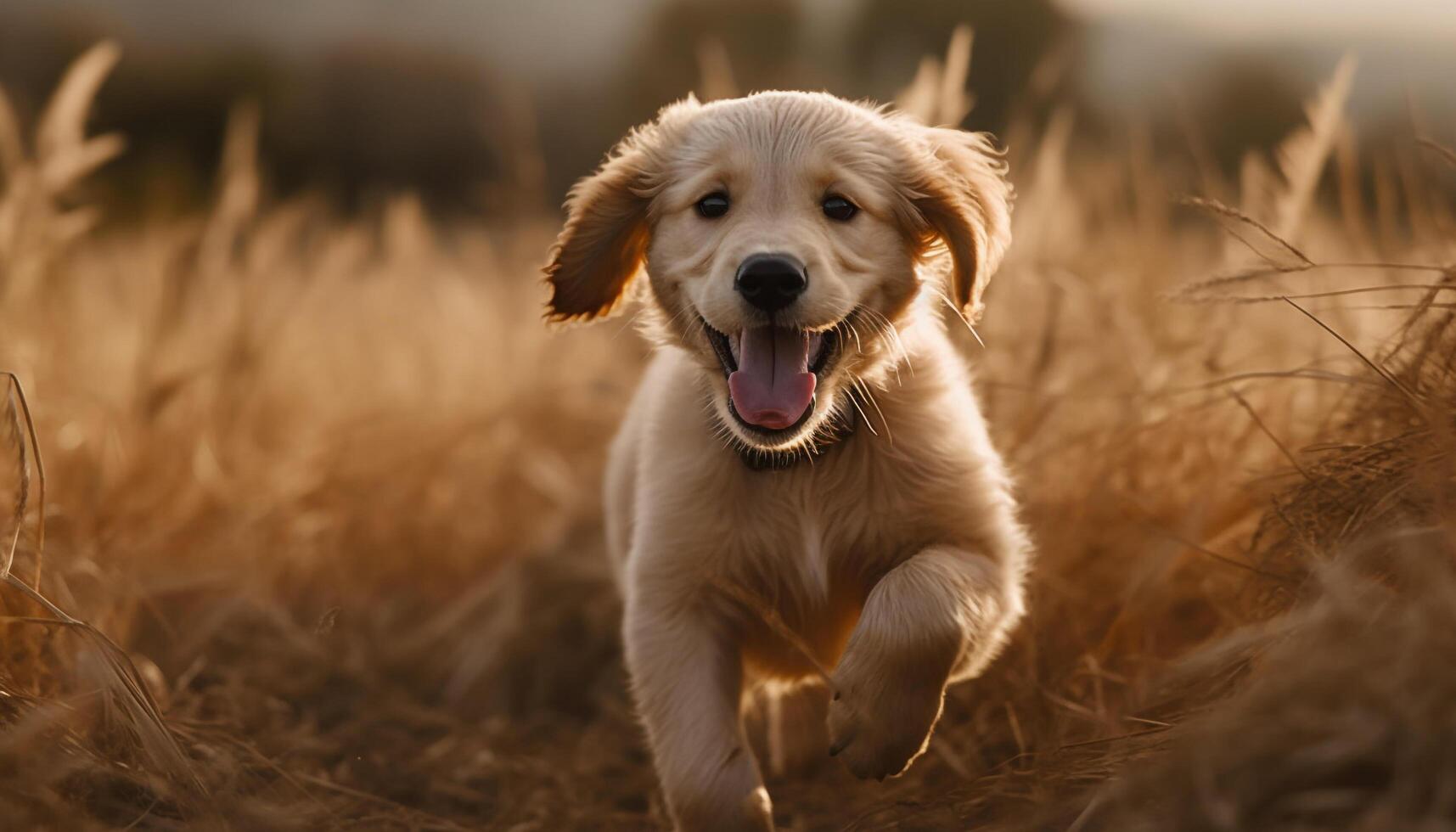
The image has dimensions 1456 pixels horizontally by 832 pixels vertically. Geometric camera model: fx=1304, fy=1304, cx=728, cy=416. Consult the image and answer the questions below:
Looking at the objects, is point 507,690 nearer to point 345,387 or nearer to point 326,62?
point 345,387

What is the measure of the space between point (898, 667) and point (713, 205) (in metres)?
1.09

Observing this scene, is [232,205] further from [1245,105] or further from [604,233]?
[1245,105]

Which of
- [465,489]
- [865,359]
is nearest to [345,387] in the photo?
[465,489]

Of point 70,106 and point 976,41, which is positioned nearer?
point 70,106

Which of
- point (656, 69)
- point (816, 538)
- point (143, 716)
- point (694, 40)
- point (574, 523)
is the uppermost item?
point (694, 40)

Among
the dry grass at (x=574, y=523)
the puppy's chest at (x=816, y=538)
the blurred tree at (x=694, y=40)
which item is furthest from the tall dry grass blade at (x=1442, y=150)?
the blurred tree at (x=694, y=40)

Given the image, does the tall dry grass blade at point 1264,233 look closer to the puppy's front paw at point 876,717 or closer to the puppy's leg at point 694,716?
the puppy's front paw at point 876,717

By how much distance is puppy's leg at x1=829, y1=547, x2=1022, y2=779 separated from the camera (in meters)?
2.52

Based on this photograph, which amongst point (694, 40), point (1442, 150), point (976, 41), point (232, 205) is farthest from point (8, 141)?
point (694, 40)

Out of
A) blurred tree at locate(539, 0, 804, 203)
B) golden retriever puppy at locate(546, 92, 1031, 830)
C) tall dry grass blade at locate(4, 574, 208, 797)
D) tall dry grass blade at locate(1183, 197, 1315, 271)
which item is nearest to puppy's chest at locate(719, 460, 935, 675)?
golden retriever puppy at locate(546, 92, 1031, 830)

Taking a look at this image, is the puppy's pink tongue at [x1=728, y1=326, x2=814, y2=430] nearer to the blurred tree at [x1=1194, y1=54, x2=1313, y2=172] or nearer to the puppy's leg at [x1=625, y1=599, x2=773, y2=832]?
the puppy's leg at [x1=625, y1=599, x2=773, y2=832]

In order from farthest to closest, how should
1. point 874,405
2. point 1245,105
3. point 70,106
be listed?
point 1245,105, point 70,106, point 874,405

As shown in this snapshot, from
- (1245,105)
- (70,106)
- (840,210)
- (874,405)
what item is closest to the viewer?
(840,210)

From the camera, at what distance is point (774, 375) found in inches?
108
